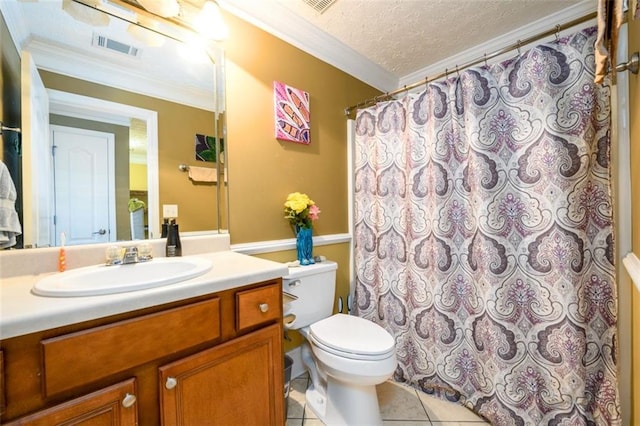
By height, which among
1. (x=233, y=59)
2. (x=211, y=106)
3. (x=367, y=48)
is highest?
(x=367, y=48)

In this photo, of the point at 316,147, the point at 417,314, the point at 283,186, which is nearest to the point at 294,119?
the point at 316,147

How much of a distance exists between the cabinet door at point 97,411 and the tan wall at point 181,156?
2.42 ft

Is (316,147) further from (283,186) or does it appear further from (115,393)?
(115,393)

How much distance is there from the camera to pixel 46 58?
0.96m

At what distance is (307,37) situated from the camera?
1.65m

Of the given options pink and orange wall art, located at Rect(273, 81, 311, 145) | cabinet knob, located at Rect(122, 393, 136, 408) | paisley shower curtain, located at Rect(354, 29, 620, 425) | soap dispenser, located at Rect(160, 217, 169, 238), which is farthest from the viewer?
pink and orange wall art, located at Rect(273, 81, 311, 145)

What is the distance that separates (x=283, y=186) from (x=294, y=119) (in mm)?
436

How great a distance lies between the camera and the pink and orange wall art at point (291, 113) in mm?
1556

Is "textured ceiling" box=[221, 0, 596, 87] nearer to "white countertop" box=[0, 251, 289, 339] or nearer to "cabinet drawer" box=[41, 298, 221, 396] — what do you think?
"white countertop" box=[0, 251, 289, 339]

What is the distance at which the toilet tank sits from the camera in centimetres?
139

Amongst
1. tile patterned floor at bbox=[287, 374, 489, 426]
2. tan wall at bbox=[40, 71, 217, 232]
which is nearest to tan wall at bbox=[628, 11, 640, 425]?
tile patterned floor at bbox=[287, 374, 489, 426]

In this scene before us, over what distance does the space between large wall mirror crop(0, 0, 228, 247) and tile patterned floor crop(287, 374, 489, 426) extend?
3.54ft

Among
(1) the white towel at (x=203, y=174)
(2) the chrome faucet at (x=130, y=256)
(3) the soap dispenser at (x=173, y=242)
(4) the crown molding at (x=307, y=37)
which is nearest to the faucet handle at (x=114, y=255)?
(2) the chrome faucet at (x=130, y=256)

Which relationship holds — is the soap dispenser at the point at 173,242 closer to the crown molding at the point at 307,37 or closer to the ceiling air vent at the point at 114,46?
the ceiling air vent at the point at 114,46
